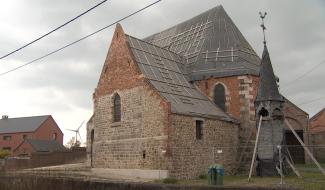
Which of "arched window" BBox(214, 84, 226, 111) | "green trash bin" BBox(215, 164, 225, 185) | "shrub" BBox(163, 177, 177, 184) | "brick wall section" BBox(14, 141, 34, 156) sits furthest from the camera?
"brick wall section" BBox(14, 141, 34, 156)

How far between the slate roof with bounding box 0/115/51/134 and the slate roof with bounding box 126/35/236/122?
157 feet

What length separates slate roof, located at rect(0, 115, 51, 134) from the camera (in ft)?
232

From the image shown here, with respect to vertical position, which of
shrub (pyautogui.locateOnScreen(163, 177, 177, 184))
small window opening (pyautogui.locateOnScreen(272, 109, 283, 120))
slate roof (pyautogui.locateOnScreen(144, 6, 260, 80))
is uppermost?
slate roof (pyautogui.locateOnScreen(144, 6, 260, 80))

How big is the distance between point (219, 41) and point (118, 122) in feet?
37.7

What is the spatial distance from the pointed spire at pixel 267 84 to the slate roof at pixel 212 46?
316 centimetres

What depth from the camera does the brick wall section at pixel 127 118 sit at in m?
21.9

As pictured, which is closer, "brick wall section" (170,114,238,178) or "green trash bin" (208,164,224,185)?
"green trash bin" (208,164,224,185)

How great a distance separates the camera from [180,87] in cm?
2611

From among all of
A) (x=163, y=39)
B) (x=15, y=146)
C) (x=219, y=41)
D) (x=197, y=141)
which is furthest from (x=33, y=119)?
(x=197, y=141)

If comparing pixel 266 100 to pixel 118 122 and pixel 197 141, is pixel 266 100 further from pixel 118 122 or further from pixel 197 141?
pixel 118 122

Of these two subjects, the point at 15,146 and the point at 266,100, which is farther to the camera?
the point at 15,146

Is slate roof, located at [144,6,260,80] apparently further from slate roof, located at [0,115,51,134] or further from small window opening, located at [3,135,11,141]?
small window opening, located at [3,135,11,141]

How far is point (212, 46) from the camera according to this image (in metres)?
31.1

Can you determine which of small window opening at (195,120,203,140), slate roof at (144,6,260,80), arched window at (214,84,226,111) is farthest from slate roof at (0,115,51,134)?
small window opening at (195,120,203,140)
